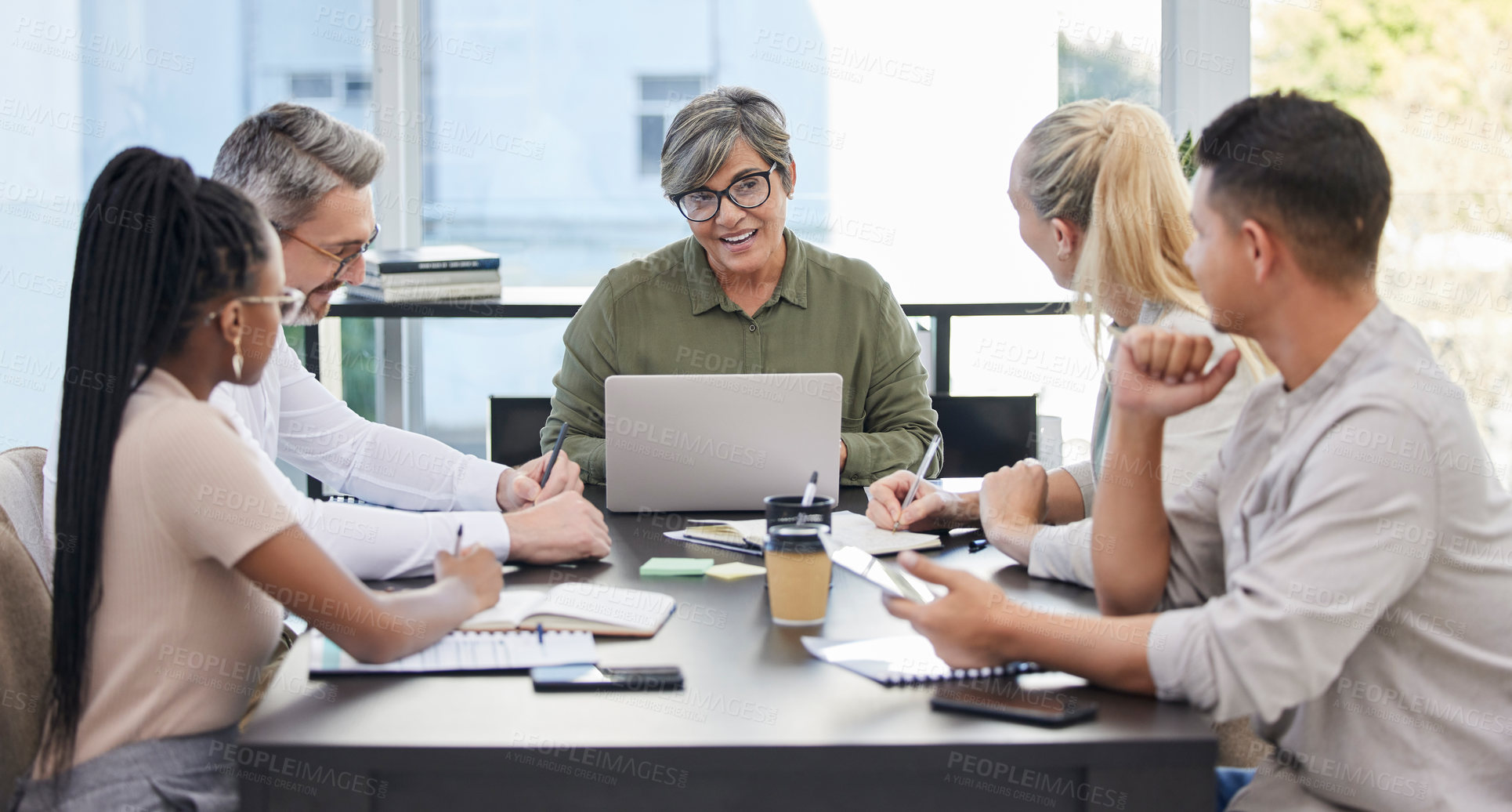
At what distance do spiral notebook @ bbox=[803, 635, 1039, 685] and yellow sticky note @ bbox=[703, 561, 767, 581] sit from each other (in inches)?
10.6

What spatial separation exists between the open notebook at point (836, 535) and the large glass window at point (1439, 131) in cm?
234

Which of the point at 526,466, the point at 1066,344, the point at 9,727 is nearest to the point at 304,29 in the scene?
the point at 526,466

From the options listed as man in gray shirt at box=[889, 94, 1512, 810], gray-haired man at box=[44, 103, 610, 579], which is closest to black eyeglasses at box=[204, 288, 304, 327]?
gray-haired man at box=[44, 103, 610, 579]

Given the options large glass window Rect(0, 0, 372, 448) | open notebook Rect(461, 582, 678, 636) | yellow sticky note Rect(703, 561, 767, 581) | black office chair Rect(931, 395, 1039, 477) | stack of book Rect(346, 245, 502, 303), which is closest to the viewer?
open notebook Rect(461, 582, 678, 636)

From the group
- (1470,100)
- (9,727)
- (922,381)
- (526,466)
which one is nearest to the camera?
(9,727)

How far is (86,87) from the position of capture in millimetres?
3406

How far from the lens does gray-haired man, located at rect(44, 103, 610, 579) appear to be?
4.91ft

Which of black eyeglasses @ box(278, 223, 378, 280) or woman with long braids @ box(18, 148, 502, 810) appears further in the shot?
black eyeglasses @ box(278, 223, 378, 280)

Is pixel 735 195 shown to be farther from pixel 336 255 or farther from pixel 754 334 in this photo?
pixel 336 255

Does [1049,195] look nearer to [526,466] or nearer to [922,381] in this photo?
[922,381]

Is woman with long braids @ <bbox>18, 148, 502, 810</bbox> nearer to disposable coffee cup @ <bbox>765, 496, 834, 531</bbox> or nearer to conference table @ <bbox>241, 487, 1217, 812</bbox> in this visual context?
conference table @ <bbox>241, 487, 1217, 812</bbox>

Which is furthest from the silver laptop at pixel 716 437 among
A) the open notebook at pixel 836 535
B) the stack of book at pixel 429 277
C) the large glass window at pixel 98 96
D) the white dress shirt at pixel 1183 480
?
the large glass window at pixel 98 96

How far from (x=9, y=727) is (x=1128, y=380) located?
128 centimetres

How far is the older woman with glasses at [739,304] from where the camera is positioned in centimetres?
243
